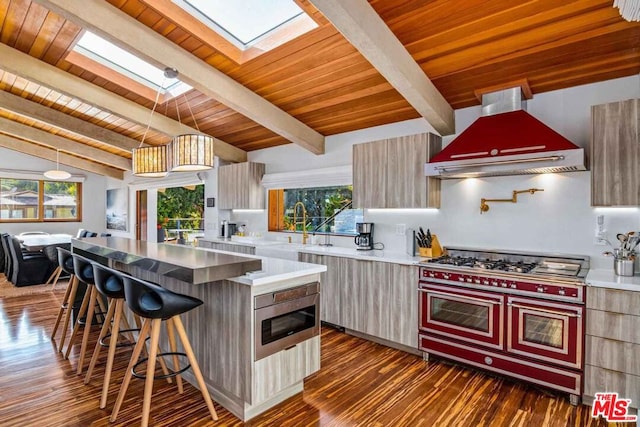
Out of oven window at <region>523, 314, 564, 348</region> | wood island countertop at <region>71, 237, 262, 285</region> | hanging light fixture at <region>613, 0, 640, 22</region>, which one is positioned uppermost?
hanging light fixture at <region>613, 0, 640, 22</region>

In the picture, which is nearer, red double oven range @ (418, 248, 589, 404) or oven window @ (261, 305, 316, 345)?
oven window @ (261, 305, 316, 345)

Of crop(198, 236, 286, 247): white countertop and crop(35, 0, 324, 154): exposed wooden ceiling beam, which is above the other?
crop(35, 0, 324, 154): exposed wooden ceiling beam

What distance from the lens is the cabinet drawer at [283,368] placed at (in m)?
2.40

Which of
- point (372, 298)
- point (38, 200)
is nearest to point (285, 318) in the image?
point (372, 298)

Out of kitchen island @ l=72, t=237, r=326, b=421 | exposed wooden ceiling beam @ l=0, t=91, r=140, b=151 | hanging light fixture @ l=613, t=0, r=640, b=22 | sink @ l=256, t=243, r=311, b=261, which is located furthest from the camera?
exposed wooden ceiling beam @ l=0, t=91, r=140, b=151

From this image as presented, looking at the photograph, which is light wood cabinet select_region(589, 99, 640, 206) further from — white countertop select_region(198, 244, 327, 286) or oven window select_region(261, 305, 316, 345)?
oven window select_region(261, 305, 316, 345)

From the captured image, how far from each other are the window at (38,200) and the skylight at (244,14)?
8839mm

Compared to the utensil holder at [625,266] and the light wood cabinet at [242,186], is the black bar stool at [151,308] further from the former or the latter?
the light wood cabinet at [242,186]

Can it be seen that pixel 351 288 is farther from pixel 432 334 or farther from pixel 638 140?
pixel 638 140

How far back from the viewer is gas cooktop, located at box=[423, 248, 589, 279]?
2.85 metres

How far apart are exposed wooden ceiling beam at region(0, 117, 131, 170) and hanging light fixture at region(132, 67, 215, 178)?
5323 millimetres

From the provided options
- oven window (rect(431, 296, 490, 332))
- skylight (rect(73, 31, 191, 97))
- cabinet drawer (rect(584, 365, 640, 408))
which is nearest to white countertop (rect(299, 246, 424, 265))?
oven window (rect(431, 296, 490, 332))

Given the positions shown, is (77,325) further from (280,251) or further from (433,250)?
(433,250)

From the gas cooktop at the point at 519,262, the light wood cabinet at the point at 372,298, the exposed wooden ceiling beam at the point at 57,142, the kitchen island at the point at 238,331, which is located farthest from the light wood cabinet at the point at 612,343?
the exposed wooden ceiling beam at the point at 57,142
